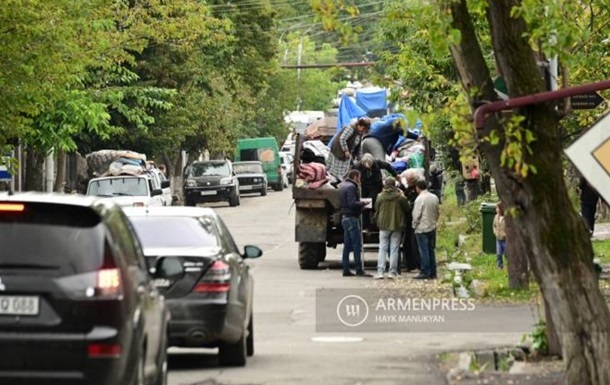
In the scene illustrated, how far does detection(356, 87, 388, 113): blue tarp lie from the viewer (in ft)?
132

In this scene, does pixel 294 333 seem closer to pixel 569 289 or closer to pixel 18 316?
pixel 569 289

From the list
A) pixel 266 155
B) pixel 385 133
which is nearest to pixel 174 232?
pixel 385 133

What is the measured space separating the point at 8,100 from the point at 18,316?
19.3 m

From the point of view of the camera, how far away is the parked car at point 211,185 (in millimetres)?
59500

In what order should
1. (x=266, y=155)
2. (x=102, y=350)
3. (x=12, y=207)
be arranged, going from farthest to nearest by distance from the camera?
(x=266, y=155) → (x=12, y=207) → (x=102, y=350)

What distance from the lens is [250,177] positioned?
69875 millimetres

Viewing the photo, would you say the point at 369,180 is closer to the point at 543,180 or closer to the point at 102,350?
the point at 543,180

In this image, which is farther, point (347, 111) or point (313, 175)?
point (347, 111)

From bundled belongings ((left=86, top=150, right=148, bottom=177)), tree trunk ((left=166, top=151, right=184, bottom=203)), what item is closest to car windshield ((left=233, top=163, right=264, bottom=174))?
tree trunk ((left=166, top=151, right=184, bottom=203))

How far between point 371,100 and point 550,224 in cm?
2858

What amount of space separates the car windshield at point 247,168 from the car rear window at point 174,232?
54.5m

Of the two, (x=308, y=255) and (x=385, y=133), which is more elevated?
(x=385, y=133)

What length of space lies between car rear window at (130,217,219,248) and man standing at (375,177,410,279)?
11247mm

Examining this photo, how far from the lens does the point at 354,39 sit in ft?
42.2
